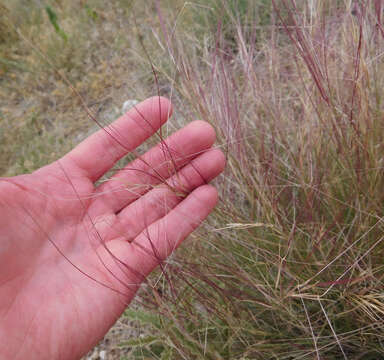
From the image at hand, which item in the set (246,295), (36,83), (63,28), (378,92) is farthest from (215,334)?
(63,28)

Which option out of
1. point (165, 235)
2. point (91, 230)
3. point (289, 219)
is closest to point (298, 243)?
point (289, 219)

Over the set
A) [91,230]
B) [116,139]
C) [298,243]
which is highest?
[116,139]

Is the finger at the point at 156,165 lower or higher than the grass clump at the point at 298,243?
higher

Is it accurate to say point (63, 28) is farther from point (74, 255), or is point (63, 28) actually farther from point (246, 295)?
point (246, 295)

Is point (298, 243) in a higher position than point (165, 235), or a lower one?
lower

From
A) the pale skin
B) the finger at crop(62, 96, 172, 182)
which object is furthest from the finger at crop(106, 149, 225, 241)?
the finger at crop(62, 96, 172, 182)

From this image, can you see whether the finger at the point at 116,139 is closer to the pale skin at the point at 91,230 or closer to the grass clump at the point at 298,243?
the pale skin at the point at 91,230

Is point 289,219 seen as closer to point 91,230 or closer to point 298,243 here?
point 298,243

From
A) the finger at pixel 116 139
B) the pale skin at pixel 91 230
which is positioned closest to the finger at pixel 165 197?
the pale skin at pixel 91 230
